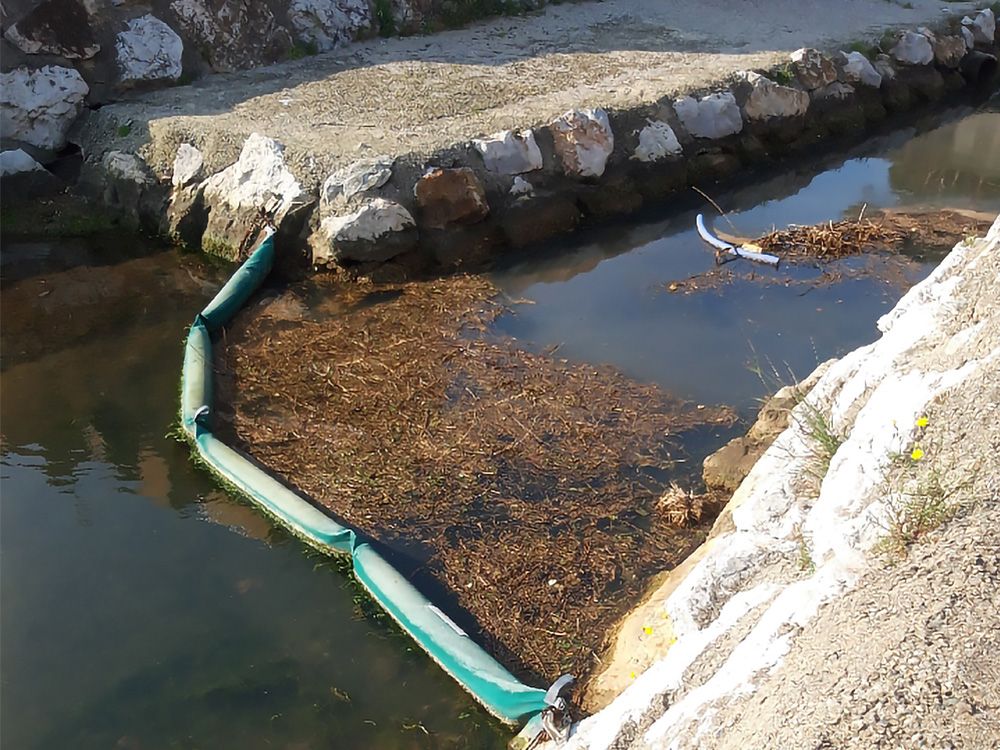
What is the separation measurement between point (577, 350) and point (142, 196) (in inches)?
188

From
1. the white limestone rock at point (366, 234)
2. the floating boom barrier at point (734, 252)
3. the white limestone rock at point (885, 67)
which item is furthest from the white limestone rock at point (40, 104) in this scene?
the white limestone rock at point (885, 67)

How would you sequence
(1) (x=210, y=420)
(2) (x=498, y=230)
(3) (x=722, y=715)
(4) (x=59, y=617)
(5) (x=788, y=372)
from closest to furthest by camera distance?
(3) (x=722, y=715) < (4) (x=59, y=617) < (1) (x=210, y=420) < (5) (x=788, y=372) < (2) (x=498, y=230)

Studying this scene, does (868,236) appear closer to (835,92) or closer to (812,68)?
(812,68)

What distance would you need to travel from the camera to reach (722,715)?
2.34m

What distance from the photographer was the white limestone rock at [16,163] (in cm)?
870

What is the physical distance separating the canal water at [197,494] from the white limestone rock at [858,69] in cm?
285

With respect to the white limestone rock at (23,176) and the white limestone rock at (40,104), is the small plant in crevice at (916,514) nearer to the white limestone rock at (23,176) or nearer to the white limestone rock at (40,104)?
the white limestone rock at (23,176)

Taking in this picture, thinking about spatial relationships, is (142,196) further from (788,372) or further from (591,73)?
(788,372)

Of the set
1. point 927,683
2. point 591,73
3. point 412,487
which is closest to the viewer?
point 927,683

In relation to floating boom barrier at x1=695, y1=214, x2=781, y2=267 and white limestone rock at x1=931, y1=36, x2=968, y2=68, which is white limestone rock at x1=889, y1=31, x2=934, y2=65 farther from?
floating boom barrier at x1=695, y1=214, x2=781, y2=267

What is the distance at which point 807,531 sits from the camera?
3047mm

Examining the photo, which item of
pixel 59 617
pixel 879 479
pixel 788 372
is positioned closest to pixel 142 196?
pixel 59 617

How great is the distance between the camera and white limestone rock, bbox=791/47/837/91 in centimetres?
1077

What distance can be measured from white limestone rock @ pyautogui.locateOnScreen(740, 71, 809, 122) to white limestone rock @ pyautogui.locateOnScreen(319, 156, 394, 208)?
4.71 m
